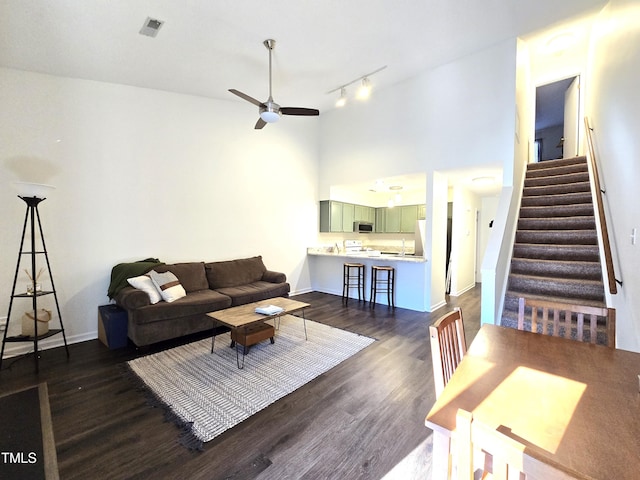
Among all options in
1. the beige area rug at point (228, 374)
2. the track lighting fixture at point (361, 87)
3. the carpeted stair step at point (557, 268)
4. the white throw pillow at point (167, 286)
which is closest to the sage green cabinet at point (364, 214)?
the track lighting fixture at point (361, 87)

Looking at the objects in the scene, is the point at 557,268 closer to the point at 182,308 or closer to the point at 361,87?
the point at 361,87

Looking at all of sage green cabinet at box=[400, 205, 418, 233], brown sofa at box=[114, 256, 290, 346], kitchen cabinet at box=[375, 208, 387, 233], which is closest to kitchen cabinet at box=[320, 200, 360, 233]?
kitchen cabinet at box=[375, 208, 387, 233]

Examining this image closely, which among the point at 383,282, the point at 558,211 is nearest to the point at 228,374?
the point at 383,282

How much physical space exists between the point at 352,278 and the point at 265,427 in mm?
3895

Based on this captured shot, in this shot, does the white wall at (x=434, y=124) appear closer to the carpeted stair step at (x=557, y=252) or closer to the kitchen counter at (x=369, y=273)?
the kitchen counter at (x=369, y=273)

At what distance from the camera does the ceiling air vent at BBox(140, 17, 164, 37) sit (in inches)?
109

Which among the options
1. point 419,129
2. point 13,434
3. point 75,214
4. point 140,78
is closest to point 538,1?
point 419,129

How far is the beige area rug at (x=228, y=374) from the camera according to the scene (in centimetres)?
208

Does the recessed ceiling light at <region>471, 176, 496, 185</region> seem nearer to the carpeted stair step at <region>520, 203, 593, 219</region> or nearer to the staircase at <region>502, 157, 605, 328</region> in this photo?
the staircase at <region>502, 157, 605, 328</region>

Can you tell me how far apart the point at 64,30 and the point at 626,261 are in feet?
18.8

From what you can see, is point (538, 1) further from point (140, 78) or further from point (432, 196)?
point (140, 78)

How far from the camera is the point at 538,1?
321cm

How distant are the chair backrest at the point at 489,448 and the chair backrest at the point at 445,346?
0.55 metres

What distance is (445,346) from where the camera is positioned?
137 cm
